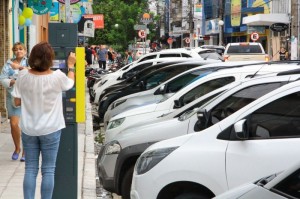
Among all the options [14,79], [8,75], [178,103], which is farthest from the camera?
[178,103]

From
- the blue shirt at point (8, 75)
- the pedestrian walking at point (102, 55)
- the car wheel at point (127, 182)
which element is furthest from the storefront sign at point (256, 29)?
the car wheel at point (127, 182)

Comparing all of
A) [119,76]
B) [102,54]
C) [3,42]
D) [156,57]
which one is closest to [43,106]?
[3,42]

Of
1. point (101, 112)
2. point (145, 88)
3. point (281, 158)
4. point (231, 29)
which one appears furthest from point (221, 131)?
point (231, 29)

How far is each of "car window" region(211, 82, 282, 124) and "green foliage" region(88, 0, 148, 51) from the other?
145ft

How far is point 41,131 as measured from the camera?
6.23m

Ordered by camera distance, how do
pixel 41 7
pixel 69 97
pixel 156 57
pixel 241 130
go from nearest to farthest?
1. pixel 241 130
2. pixel 69 97
3. pixel 41 7
4. pixel 156 57

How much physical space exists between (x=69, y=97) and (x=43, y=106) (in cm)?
36

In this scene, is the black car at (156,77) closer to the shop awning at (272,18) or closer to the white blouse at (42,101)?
the white blouse at (42,101)

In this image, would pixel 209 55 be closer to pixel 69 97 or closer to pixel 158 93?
pixel 158 93

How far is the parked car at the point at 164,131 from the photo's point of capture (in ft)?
22.8

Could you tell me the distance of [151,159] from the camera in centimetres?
622

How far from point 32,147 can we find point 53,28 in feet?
3.82

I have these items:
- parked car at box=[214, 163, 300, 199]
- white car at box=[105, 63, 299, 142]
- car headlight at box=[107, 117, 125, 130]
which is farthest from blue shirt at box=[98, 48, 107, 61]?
parked car at box=[214, 163, 300, 199]

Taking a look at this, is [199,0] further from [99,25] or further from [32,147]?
[32,147]
